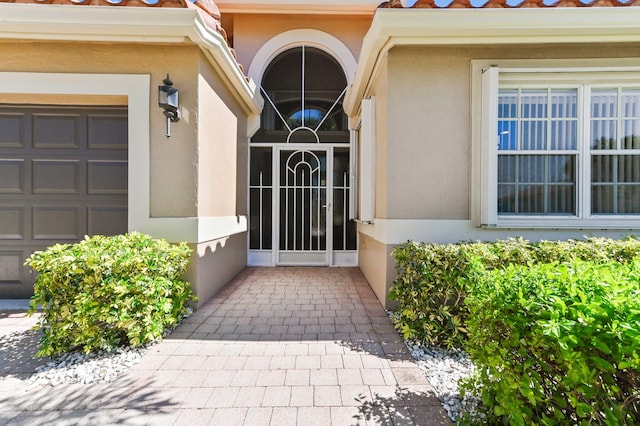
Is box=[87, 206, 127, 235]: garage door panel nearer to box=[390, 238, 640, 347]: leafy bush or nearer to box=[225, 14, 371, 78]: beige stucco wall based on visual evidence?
box=[390, 238, 640, 347]: leafy bush

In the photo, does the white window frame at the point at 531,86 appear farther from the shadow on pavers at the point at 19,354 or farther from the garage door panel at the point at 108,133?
the shadow on pavers at the point at 19,354

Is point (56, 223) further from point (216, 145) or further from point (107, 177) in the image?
point (216, 145)

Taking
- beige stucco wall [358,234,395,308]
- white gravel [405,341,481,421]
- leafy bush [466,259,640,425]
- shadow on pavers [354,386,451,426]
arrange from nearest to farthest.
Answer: leafy bush [466,259,640,425]
shadow on pavers [354,386,451,426]
white gravel [405,341,481,421]
beige stucco wall [358,234,395,308]

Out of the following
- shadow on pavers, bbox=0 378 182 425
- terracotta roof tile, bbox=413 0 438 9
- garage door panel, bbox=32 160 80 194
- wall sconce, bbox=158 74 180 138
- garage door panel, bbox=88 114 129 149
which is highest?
terracotta roof tile, bbox=413 0 438 9

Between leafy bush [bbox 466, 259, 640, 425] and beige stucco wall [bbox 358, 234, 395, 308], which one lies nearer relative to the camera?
leafy bush [bbox 466, 259, 640, 425]

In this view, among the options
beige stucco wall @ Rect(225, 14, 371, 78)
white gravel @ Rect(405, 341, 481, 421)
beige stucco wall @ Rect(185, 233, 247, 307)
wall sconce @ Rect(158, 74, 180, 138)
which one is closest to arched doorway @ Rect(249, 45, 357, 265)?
beige stucco wall @ Rect(185, 233, 247, 307)

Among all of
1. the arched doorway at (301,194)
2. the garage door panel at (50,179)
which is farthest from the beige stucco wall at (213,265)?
the garage door panel at (50,179)

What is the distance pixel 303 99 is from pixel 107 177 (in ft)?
14.1

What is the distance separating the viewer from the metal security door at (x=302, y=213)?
22.4 ft

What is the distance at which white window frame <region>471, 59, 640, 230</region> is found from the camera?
13.0 feet

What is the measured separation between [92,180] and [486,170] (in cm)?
556

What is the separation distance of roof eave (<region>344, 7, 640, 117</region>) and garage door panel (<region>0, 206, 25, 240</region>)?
5631 mm

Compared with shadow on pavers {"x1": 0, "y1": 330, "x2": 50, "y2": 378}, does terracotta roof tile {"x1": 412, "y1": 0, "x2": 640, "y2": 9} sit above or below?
above

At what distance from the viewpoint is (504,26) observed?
3.70 metres
